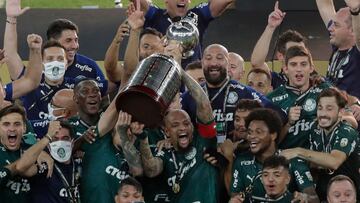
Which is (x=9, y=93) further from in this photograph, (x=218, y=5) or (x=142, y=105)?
(x=142, y=105)

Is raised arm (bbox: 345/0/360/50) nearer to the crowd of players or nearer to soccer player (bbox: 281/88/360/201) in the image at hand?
the crowd of players

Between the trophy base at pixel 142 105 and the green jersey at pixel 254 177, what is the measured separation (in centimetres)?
161

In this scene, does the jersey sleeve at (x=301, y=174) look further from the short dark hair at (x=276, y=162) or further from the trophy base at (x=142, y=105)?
the trophy base at (x=142, y=105)

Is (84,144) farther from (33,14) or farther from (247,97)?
(33,14)

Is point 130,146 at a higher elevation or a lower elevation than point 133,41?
lower

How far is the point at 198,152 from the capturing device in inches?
439

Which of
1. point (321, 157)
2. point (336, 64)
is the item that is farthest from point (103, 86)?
point (321, 157)

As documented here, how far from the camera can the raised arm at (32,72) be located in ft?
38.2

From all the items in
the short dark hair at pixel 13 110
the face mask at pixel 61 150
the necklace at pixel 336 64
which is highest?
the necklace at pixel 336 64

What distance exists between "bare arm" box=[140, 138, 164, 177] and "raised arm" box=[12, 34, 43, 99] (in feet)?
4.66

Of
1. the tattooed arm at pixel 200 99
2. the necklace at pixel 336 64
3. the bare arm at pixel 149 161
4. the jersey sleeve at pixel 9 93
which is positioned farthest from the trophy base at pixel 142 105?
the necklace at pixel 336 64

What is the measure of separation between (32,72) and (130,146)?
1412mm

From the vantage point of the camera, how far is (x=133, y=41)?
11500 mm

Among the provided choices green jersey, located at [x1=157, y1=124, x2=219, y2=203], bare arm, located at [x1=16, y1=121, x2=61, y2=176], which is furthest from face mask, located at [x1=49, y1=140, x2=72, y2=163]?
green jersey, located at [x1=157, y1=124, x2=219, y2=203]
